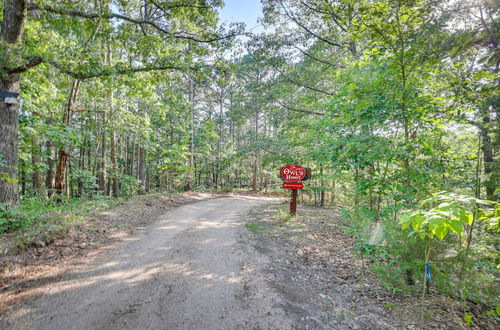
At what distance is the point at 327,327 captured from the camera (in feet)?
8.48

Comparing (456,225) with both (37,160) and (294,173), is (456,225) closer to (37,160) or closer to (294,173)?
(294,173)

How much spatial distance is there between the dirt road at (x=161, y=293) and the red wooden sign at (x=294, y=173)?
385cm

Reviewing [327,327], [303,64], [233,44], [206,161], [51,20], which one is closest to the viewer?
[327,327]

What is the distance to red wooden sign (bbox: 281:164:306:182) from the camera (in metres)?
7.94

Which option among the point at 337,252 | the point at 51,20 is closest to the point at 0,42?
the point at 51,20

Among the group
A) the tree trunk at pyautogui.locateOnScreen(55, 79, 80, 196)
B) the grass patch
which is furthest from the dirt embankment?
the tree trunk at pyautogui.locateOnScreen(55, 79, 80, 196)

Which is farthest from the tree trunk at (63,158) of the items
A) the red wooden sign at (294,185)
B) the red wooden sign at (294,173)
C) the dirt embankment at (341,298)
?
the red wooden sign at (294,185)

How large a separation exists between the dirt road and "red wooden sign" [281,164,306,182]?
12.6 feet

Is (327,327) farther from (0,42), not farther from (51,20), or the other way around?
(51,20)

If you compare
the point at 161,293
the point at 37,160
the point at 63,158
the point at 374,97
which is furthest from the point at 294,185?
the point at 37,160

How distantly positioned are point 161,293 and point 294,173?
599cm

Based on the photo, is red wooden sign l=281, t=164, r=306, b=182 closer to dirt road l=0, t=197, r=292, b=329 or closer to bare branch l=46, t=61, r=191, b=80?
dirt road l=0, t=197, r=292, b=329

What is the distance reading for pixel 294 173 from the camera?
26.2ft

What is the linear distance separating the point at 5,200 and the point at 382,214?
8916 mm
